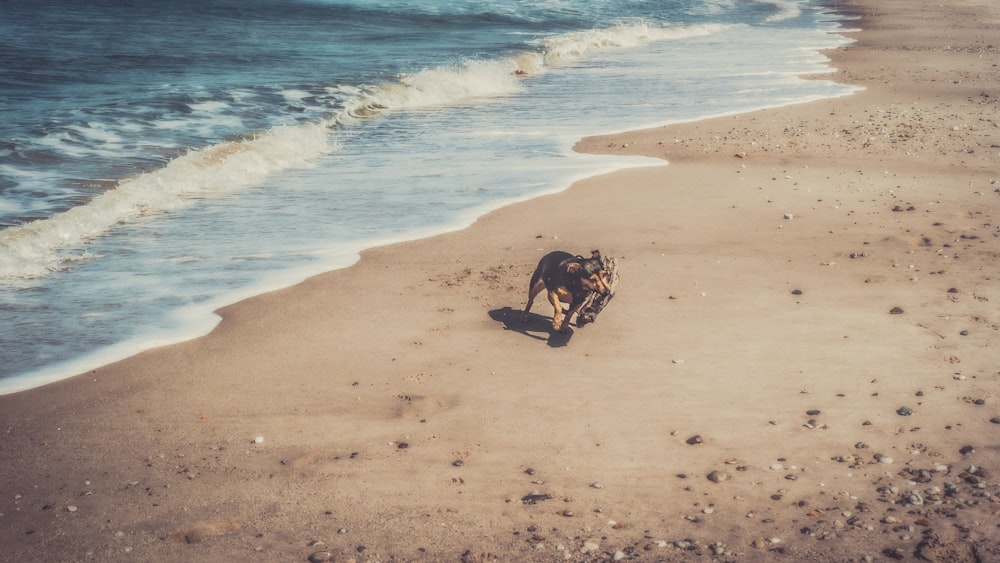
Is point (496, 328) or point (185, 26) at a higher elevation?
point (185, 26)

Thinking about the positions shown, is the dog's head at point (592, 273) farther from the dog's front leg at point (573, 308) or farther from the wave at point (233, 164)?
the wave at point (233, 164)

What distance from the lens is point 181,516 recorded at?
14.1 ft

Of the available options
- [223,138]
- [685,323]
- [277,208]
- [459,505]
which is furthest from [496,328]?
[223,138]

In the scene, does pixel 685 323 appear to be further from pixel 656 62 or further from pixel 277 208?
pixel 656 62

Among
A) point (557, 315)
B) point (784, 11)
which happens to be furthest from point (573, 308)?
point (784, 11)

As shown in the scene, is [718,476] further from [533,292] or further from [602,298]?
[533,292]

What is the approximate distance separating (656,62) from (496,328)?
1952 cm

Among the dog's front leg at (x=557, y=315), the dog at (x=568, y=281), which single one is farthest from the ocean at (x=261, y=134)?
the dog's front leg at (x=557, y=315)

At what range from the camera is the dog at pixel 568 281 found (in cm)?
607

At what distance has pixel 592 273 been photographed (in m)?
6.07

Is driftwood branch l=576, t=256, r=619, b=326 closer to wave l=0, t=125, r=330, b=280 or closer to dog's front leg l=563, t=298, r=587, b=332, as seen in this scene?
dog's front leg l=563, t=298, r=587, b=332

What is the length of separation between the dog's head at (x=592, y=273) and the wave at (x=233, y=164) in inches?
195

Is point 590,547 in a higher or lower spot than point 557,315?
lower

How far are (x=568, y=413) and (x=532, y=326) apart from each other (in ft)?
4.58
